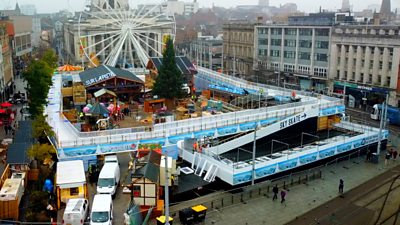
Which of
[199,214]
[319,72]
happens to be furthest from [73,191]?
[319,72]

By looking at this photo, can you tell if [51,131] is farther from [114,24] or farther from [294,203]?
[114,24]

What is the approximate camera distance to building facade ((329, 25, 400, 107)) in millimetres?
48562

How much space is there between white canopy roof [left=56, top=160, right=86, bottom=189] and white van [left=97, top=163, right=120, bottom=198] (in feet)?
3.60

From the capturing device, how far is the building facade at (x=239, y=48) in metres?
72.8

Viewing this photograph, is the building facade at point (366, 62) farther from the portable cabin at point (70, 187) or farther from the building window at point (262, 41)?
the portable cabin at point (70, 187)

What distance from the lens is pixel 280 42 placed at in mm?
66000

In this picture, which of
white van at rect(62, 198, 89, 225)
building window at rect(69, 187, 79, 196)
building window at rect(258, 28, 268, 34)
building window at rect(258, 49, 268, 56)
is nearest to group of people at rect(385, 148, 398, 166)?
building window at rect(69, 187, 79, 196)

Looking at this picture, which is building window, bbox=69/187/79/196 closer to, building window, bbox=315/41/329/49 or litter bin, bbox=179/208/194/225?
litter bin, bbox=179/208/194/225

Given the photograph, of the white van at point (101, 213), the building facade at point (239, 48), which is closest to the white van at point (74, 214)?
the white van at point (101, 213)

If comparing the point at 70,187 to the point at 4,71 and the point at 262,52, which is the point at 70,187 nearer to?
the point at 4,71

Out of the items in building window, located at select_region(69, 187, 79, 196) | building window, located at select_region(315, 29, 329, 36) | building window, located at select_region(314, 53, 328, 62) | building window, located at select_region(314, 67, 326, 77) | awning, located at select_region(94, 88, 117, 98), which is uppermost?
building window, located at select_region(315, 29, 329, 36)

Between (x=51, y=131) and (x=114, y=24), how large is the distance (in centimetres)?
4385

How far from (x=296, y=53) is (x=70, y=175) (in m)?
48.0

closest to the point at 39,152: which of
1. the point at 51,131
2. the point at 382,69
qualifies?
the point at 51,131
